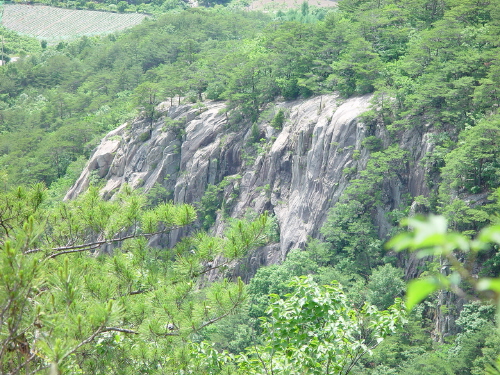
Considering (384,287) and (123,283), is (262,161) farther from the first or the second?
(123,283)

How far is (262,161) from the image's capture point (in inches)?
1448

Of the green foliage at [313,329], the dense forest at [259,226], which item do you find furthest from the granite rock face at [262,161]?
the green foliage at [313,329]

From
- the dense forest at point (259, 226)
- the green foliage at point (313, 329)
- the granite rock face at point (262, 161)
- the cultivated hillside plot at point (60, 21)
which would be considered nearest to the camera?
the dense forest at point (259, 226)

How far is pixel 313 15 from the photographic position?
Result: 7975 cm

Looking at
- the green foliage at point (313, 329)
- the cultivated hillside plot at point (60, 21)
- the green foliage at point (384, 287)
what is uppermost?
the green foliage at point (313, 329)

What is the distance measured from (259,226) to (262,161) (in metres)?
29.7

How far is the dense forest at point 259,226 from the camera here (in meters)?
4.78

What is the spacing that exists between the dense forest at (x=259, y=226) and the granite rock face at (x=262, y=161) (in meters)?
0.92

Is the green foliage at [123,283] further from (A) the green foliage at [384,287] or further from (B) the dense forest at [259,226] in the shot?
(A) the green foliage at [384,287]

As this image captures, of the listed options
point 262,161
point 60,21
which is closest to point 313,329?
point 262,161

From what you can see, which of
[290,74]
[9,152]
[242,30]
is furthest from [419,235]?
[242,30]

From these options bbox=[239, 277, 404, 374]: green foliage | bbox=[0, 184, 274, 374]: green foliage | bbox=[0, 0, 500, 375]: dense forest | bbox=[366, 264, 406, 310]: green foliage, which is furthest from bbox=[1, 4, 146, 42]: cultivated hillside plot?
bbox=[239, 277, 404, 374]: green foliage

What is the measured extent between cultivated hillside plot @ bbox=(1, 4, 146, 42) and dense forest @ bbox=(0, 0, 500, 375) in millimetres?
21078

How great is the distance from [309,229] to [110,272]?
948 inches
